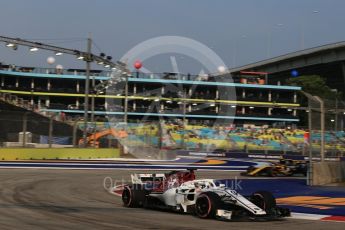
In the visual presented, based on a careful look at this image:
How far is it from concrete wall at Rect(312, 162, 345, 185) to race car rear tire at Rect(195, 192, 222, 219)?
10616 mm

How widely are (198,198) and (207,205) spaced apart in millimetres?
311

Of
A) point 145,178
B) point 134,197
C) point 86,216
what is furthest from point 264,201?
point 145,178

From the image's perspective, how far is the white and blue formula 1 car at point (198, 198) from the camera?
1096 centimetres

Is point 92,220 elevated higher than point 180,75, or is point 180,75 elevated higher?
point 180,75

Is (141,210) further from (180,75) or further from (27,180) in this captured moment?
(180,75)

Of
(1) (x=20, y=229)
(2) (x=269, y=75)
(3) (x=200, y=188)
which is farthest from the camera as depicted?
(2) (x=269, y=75)

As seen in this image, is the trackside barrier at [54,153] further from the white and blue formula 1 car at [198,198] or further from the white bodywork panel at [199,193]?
the white bodywork panel at [199,193]

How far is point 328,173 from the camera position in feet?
70.0

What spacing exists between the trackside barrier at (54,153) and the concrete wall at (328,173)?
68.5 ft

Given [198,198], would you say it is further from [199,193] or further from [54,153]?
[54,153]

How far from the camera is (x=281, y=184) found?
21.2m

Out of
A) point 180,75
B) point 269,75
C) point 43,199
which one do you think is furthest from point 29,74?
point 43,199

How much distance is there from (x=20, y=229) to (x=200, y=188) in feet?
15.0

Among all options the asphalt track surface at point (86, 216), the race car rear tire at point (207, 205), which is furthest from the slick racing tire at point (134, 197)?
the race car rear tire at point (207, 205)
